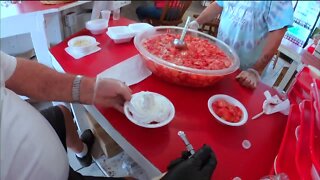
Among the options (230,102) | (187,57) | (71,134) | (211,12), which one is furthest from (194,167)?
(211,12)

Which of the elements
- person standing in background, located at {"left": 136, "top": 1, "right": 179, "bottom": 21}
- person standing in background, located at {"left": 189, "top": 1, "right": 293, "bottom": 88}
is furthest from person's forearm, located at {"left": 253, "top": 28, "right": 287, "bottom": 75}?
person standing in background, located at {"left": 136, "top": 1, "right": 179, "bottom": 21}

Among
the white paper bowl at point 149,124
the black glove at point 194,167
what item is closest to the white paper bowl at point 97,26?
the white paper bowl at point 149,124

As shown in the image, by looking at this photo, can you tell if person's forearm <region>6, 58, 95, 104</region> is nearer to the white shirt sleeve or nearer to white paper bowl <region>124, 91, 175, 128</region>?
the white shirt sleeve

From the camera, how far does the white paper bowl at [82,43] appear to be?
0.94 metres

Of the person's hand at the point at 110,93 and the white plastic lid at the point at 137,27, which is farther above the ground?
the white plastic lid at the point at 137,27

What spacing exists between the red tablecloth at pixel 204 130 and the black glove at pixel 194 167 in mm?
66

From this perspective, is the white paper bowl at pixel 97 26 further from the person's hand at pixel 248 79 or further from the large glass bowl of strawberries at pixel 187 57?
the person's hand at pixel 248 79

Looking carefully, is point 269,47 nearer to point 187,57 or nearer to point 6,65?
point 187,57

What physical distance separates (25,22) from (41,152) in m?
1.17

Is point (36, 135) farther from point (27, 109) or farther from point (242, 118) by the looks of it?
point (242, 118)

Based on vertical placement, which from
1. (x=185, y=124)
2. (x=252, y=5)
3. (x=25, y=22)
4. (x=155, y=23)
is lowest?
(x=155, y=23)

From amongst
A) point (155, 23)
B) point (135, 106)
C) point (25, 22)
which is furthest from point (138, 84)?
point (155, 23)

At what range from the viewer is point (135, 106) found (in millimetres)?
692

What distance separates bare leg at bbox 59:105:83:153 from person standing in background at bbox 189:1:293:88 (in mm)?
727
